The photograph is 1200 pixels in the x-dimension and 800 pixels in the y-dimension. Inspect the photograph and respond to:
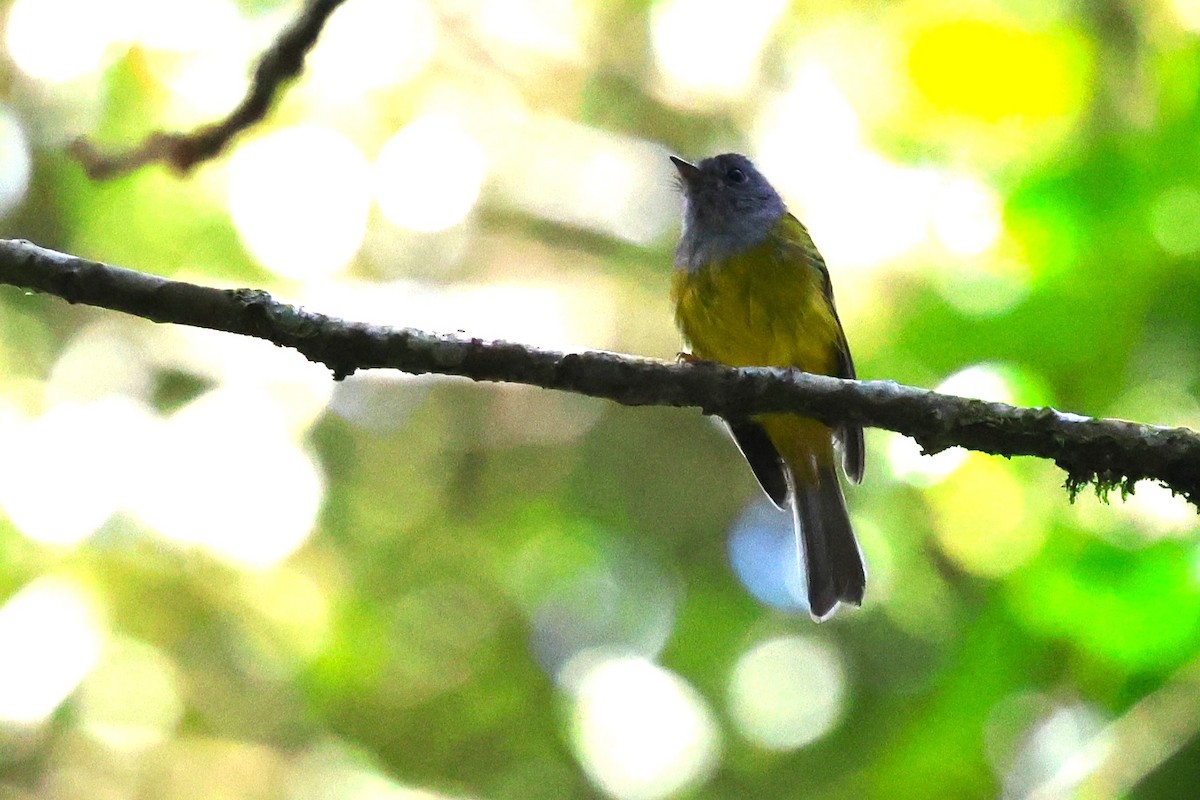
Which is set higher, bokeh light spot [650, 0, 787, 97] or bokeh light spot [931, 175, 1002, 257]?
bokeh light spot [931, 175, 1002, 257]

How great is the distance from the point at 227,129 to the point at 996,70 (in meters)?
2.22

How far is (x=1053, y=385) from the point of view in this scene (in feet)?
10.6

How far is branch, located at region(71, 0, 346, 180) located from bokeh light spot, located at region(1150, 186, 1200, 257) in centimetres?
218

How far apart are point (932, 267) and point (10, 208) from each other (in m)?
4.77

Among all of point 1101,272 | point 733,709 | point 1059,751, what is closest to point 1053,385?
point 1101,272

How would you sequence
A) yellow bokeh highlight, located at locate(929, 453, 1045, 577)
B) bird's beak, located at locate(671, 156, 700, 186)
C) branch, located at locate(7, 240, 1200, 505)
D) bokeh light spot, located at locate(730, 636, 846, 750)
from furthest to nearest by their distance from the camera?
bokeh light spot, located at locate(730, 636, 846, 750), bird's beak, located at locate(671, 156, 700, 186), yellow bokeh highlight, located at locate(929, 453, 1045, 577), branch, located at locate(7, 240, 1200, 505)

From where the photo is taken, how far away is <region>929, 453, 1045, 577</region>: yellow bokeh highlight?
3213mm

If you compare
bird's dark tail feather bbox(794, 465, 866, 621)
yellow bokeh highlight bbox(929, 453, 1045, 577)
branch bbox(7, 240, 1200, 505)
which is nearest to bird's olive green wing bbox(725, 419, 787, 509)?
bird's dark tail feather bbox(794, 465, 866, 621)

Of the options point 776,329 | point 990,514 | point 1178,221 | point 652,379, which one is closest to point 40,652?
point 776,329

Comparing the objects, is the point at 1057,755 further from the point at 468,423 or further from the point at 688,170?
the point at 468,423

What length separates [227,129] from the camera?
2877mm

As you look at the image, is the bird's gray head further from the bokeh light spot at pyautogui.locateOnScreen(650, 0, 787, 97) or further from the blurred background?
the bokeh light spot at pyautogui.locateOnScreen(650, 0, 787, 97)

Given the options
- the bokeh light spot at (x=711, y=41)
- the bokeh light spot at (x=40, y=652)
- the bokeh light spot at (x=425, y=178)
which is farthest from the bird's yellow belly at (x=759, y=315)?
the bokeh light spot at (x=40, y=652)

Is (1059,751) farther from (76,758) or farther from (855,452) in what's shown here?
(76,758)
